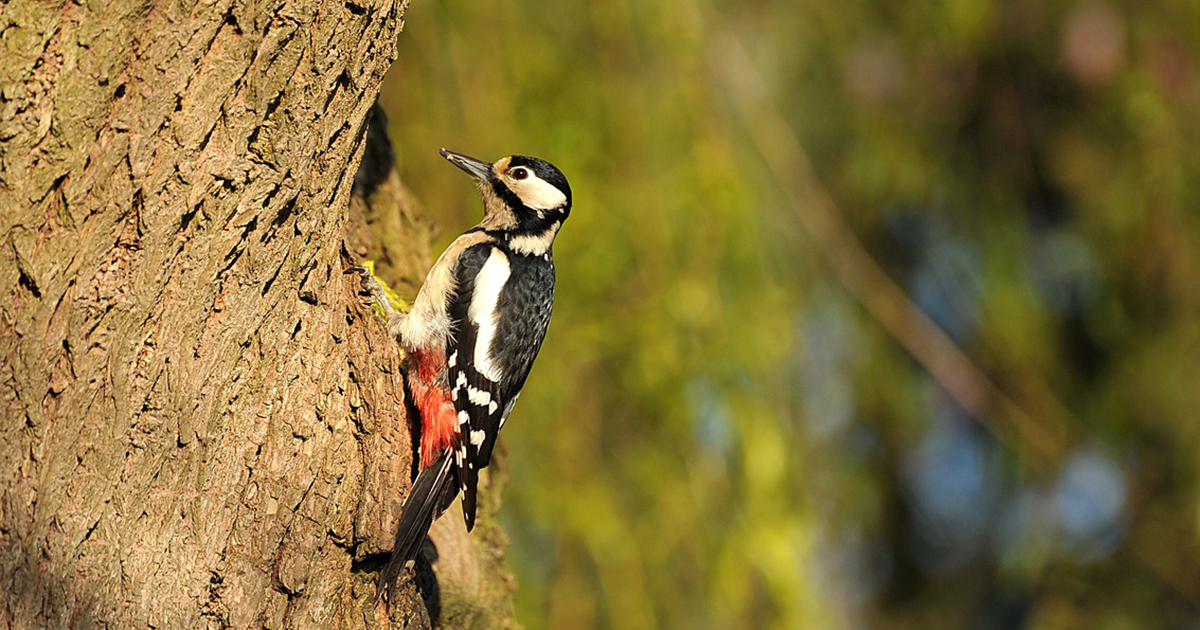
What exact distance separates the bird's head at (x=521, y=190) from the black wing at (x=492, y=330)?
0.18m

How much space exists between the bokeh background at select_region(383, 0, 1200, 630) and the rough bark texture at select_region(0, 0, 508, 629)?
152cm

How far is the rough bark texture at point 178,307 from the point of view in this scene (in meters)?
1.85

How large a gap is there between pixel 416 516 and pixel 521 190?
1.30 m

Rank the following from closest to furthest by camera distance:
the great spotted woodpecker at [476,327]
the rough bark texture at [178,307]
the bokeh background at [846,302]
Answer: the rough bark texture at [178,307] → the great spotted woodpecker at [476,327] → the bokeh background at [846,302]

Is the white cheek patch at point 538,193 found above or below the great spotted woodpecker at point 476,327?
above

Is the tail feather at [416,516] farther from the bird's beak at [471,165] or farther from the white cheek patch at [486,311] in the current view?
the bird's beak at [471,165]

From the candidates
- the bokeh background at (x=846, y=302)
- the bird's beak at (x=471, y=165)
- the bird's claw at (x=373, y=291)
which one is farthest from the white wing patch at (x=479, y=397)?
the bird's beak at (x=471, y=165)

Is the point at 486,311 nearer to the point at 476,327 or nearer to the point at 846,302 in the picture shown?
the point at 476,327

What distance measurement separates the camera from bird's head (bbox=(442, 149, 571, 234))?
11.7ft

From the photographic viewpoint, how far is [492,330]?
10.9ft

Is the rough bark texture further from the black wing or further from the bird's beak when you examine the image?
the bird's beak

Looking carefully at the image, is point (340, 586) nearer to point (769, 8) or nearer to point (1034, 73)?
point (769, 8)

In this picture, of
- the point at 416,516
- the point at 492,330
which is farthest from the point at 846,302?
the point at 416,516

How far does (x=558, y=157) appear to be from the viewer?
12.5ft
